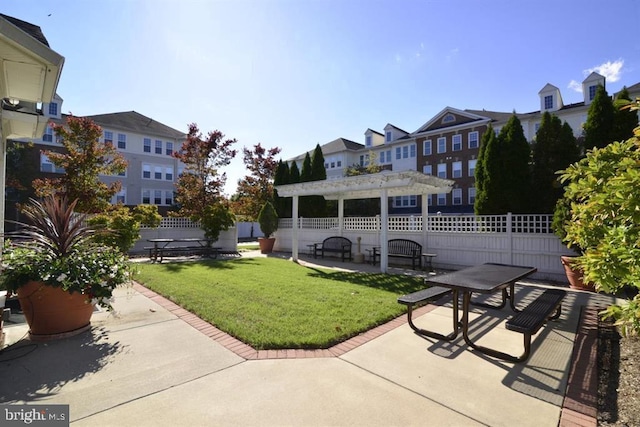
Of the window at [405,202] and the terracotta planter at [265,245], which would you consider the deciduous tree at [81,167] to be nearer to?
the terracotta planter at [265,245]

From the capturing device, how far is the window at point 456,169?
27.0 meters

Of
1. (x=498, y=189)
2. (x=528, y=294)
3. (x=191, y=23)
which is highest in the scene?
(x=191, y=23)

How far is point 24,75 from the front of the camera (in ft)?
14.5

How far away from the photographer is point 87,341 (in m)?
3.86

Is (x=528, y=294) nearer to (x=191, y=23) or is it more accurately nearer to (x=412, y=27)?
(x=412, y=27)

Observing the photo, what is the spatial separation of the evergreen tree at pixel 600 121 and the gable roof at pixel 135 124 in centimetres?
3056

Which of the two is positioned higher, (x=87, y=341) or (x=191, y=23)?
(x=191, y=23)

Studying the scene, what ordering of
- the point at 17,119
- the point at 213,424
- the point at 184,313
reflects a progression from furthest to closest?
the point at 17,119
the point at 184,313
the point at 213,424

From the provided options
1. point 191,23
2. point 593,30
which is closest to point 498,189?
point 593,30

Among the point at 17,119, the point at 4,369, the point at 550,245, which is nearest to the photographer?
the point at 4,369

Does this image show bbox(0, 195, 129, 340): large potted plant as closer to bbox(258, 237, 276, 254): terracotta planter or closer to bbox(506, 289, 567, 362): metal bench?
bbox(506, 289, 567, 362): metal bench

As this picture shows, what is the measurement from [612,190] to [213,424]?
3605 millimetres

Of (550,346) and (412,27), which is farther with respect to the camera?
(412,27)

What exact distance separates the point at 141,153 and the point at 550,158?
100 ft
